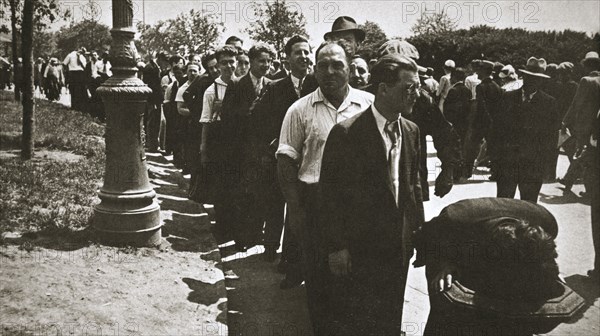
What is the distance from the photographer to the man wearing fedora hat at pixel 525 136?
7.14 meters

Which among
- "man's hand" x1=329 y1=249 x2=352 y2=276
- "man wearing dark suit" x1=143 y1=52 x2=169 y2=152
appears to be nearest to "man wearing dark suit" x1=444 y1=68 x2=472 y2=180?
"man wearing dark suit" x1=143 y1=52 x2=169 y2=152

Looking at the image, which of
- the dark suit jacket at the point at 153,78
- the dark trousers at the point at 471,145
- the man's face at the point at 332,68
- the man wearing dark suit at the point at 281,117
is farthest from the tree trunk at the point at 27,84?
the dark trousers at the point at 471,145

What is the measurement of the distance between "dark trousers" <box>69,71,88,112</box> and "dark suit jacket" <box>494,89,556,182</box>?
14480mm

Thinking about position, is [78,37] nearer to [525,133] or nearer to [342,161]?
[525,133]

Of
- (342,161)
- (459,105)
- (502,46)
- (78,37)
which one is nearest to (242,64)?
(342,161)

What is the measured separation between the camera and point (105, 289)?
4.79 m

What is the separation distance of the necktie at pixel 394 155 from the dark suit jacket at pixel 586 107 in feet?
13.4

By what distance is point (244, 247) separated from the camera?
7137 millimetres

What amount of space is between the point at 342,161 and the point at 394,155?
13.9 inches

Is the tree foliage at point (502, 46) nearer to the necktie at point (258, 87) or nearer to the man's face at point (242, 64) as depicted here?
the man's face at point (242, 64)

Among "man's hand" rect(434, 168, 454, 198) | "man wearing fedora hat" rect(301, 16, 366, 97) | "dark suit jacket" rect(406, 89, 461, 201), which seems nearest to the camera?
"man's hand" rect(434, 168, 454, 198)

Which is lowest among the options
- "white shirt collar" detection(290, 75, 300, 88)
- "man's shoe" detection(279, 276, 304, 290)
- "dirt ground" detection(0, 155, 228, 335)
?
"man's shoe" detection(279, 276, 304, 290)

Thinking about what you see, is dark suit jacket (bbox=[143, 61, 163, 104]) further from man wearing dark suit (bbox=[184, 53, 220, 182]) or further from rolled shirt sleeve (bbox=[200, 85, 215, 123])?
rolled shirt sleeve (bbox=[200, 85, 215, 123])

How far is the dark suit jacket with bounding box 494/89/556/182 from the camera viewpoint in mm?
7168
